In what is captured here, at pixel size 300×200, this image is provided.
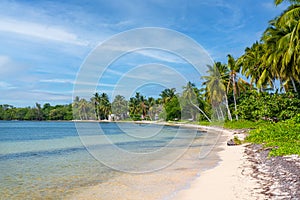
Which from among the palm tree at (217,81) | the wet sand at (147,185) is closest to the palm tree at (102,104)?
the palm tree at (217,81)

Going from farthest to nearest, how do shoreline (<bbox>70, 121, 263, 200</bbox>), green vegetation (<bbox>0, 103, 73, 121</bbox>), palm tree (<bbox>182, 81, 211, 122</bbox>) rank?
1. green vegetation (<bbox>0, 103, 73, 121</bbox>)
2. palm tree (<bbox>182, 81, 211, 122</bbox>)
3. shoreline (<bbox>70, 121, 263, 200</bbox>)

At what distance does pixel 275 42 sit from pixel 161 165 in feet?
61.8

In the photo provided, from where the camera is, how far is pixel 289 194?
6.86m

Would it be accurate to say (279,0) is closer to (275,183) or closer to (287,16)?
(287,16)

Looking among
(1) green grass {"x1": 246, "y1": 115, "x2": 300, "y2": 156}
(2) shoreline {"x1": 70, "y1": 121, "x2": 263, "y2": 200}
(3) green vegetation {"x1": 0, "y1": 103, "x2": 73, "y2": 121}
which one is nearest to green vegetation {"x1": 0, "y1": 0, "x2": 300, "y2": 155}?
(1) green grass {"x1": 246, "y1": 115, "x2": 300, "y2": 156}

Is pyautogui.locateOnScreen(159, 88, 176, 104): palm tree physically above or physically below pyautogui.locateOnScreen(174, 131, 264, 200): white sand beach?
above

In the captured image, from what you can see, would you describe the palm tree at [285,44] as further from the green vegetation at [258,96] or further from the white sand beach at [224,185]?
the white sand beach at [224,185]

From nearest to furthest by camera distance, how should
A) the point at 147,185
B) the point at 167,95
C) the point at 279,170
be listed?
the point at 279,170
the point at 147,185
the point at 167,95

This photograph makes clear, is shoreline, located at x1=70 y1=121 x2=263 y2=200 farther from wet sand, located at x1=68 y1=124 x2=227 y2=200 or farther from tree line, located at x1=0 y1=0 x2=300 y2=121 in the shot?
tree line, located at x1=0 y1=0 x2=300 y2=121

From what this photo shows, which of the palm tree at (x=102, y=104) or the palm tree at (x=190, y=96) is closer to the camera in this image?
the palm tree at (x=190, y=96)

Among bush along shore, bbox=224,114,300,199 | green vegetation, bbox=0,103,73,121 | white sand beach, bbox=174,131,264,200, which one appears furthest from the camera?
green vegetation, bbox=0,103,73,121

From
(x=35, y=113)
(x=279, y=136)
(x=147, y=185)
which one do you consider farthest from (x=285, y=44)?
(x=35, y=113)

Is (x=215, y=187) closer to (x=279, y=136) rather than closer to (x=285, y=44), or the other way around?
(x=279, y=136)

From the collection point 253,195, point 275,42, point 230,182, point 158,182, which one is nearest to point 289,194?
point 253,195
